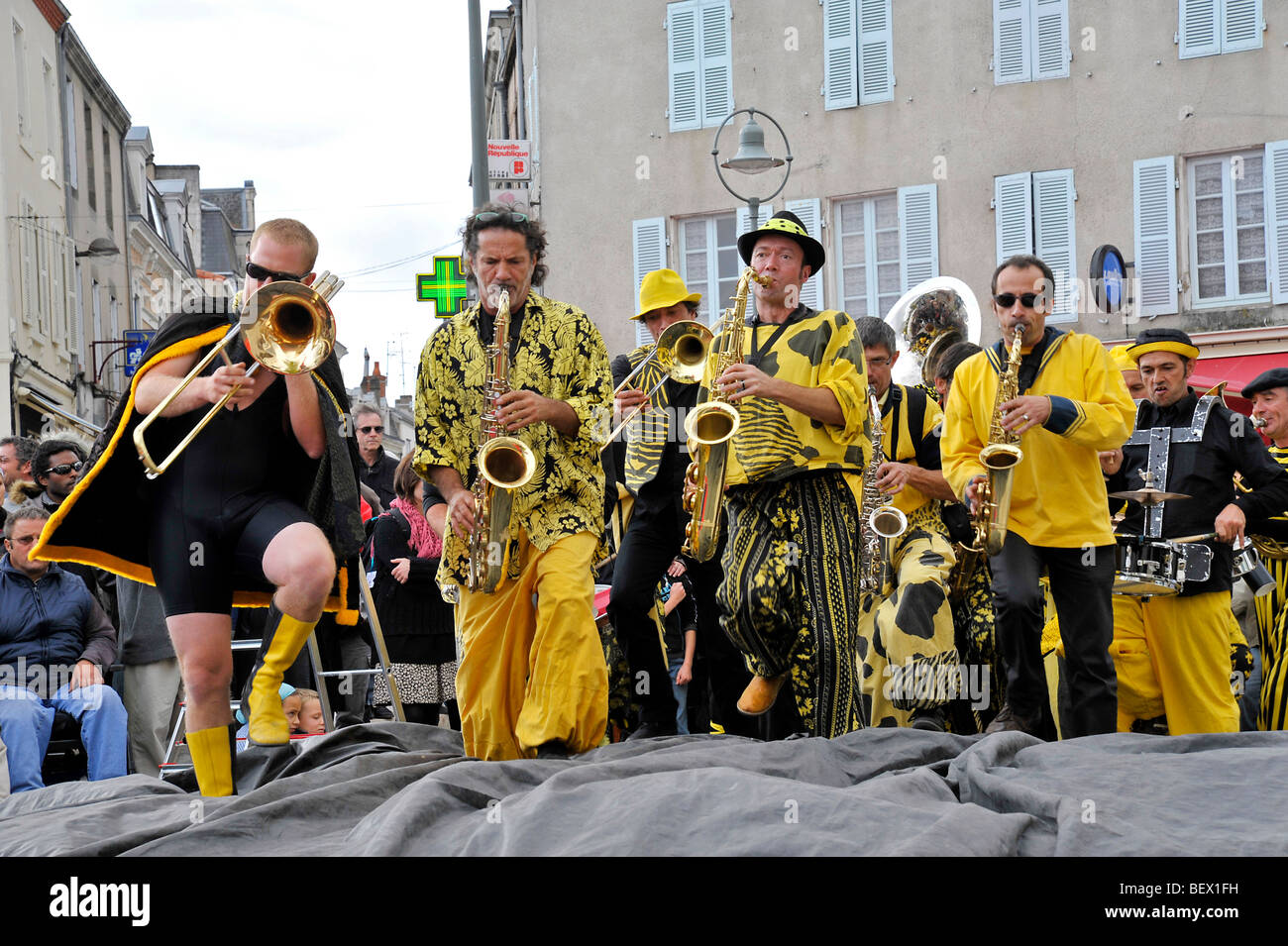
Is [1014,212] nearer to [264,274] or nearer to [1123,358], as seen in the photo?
[1123,358]

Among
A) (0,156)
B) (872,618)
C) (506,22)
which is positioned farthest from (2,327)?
(872,618)

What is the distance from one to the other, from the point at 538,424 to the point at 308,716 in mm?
3588

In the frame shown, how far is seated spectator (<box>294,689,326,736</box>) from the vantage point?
28.1ft

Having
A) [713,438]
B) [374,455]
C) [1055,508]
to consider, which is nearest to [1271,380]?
[1055,508]

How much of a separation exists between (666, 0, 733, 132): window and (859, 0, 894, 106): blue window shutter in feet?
6.61

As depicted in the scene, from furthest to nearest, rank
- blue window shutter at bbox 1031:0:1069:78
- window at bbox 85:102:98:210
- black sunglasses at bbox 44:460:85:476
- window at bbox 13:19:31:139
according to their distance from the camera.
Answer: window at bbox 85:102:98:210 → window at bbox 13:19:31:139 → blue window shutter at bbox 1031:0:1069:78 → black sunglasses at bbox 44:460:85:476

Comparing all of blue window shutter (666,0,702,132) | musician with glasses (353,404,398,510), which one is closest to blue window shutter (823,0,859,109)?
blue window shutter (666,0,702,132)

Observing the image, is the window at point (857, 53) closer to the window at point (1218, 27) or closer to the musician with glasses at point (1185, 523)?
the window at point (1218, 27)

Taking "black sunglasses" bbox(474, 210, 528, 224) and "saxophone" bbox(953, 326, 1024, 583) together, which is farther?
"saxophone" bbox(953, 326, 1024, 583)

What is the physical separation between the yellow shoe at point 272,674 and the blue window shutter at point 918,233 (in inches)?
647

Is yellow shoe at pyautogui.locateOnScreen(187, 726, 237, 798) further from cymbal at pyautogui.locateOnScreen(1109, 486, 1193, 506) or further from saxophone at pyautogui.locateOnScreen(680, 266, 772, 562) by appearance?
cymbal at pyautogui.locateOnScreen(1109, 486, 1193, 506)
